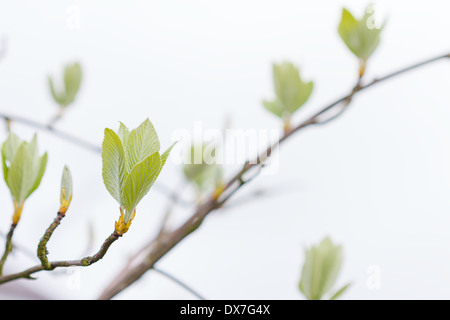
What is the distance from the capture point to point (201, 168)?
0.42 metres

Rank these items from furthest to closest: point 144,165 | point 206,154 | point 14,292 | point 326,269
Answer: point 14,292, point 206,154, point 326,269, point 144,165

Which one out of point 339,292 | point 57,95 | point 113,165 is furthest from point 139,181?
point 57,95

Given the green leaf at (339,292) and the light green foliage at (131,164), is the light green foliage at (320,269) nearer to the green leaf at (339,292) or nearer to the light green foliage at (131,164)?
the green leaf at (339,292)

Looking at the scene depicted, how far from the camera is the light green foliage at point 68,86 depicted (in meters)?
0.38

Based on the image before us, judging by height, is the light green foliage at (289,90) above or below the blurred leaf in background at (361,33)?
below

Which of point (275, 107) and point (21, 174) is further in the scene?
point (275, 107)

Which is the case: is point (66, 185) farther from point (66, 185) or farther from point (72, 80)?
point (72, 80)

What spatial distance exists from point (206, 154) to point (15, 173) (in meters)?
0.22

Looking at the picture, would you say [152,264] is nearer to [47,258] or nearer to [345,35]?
[47,258]

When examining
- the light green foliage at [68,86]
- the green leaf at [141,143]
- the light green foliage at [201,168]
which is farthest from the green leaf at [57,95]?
the green leaf at [141,143]

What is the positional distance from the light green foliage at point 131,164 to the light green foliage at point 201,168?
0.21 m

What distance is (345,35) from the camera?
0.98 ft

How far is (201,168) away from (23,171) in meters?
0.21
